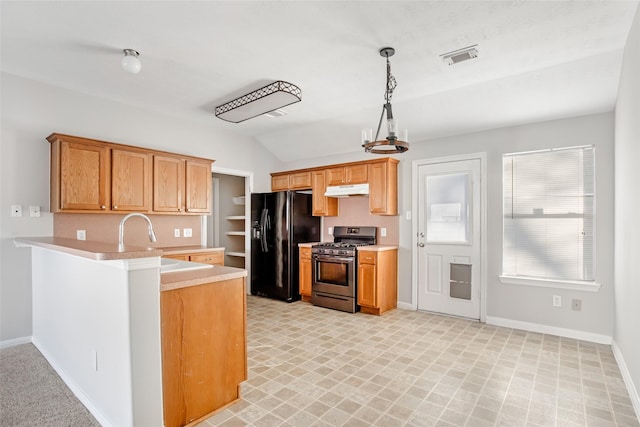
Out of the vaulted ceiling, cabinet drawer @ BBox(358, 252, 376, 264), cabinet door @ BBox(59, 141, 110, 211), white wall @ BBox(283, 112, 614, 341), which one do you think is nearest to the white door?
white wall @ BBox(283, 112, 614, 341)

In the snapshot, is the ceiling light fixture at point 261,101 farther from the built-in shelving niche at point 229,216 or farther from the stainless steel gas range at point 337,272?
the built-in shelving niche at point 229,216

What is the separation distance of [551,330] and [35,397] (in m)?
4.86

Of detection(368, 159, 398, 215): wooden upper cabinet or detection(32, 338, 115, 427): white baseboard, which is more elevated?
detection(368, 159, 398, 215): wooden upper cabinet

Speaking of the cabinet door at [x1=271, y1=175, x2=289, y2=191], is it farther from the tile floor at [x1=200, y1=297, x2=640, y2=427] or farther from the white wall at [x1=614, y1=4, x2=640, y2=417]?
the white wall at [x1=614, y1=4, x2=640, y2=417]

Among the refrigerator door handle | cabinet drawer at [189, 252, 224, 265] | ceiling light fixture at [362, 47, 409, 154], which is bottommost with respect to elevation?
cabinet drawer at [189, 252, 224, 265]

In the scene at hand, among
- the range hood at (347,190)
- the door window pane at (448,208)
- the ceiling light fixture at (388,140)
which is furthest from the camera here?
the range hood at (347,190)

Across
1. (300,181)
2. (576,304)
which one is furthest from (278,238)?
(576,304)

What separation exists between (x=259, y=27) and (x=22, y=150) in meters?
2.88

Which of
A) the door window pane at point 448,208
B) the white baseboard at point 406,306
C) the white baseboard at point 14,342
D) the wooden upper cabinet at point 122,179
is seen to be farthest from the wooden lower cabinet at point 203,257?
the door window pane at point 448,208

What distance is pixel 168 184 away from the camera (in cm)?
421

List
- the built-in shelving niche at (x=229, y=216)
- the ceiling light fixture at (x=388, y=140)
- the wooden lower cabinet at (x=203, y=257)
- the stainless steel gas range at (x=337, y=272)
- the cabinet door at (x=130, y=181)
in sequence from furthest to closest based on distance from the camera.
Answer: the built-in shelving niche at (x=229, y=216), the stainless steel gas range at (x=337, y=272), the wooden lower cabinet at (x=203, y=257), the cabinet door at (x=130, y=181), the ceiling light fixture at (x=388, y=140)

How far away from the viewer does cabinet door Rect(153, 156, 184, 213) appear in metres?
4.09

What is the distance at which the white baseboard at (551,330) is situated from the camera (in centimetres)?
337

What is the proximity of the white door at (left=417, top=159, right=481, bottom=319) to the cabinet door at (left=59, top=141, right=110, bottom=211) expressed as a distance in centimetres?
404
